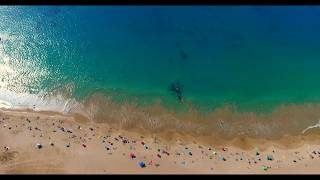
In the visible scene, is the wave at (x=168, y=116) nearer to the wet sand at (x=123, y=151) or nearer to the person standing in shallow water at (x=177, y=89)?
the wet sand at (x=123, y=151)

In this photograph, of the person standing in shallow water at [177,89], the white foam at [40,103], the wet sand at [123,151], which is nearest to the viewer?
the wet sand at [123,151]

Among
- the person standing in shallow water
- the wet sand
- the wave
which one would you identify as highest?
the person standing in shallow water

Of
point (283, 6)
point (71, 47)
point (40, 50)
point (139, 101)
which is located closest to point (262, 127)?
point (139, 101)

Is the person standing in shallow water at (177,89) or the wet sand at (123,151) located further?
the person standing in shallow water at (177,89)

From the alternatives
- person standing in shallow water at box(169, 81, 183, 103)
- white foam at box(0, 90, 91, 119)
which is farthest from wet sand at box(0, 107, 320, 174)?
person standing in shallow water at box(169, 81, 183, 103)

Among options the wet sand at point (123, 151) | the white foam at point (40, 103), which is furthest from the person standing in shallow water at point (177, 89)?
the white foam at point (40, 103)

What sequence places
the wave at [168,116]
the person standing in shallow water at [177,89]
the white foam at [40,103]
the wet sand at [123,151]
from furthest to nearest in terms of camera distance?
the person standing in shallow water at [177,89], the white foam at [40,103], the wave at [168,116], the wet sand at [123,151]

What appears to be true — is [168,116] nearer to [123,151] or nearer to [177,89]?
[177,89]

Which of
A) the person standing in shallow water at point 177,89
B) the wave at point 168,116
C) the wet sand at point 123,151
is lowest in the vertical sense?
the wet sand at point 123,151

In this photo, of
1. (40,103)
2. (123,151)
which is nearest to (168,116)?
(123,151)

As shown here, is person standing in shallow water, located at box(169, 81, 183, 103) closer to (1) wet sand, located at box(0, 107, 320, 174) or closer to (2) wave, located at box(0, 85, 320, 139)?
(2) wave, located at box(0, 85, 320, 139)
